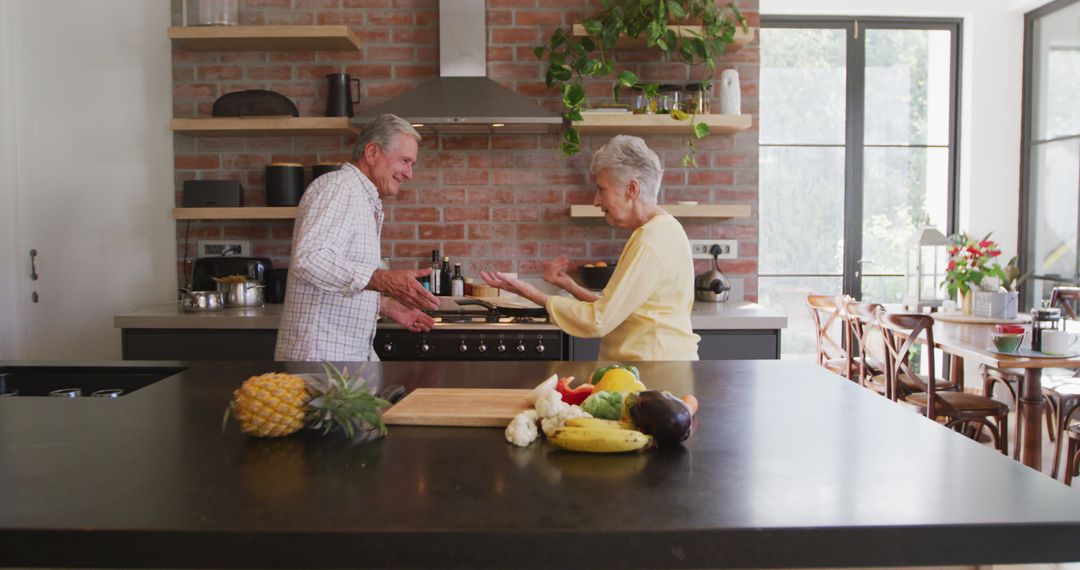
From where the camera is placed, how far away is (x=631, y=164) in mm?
2367

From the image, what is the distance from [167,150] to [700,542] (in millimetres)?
3883

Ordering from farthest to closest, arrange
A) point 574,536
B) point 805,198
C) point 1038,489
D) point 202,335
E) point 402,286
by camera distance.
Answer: point 805,198 → point 202,335 → point 402,286 → point 1038,489 → point 574,536

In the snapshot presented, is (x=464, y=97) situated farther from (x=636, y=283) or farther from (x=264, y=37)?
(x=636, y=283)

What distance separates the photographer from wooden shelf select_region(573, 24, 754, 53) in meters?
3.90

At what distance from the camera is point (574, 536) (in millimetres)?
1026

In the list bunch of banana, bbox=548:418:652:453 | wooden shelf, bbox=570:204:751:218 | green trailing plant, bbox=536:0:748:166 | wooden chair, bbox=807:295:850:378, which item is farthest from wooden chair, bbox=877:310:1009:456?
bunch of banana, bbox=548:418:652:453

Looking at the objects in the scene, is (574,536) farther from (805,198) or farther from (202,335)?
(805,198)

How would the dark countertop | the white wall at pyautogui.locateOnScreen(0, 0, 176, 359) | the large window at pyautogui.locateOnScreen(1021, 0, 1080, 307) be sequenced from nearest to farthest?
the dark countertop, the white wall at pyautogui.locateOnScreen(0, 0, 176, 359), the large window at pyautogui.locateOnScreen(1021, 0, 1080, 307)

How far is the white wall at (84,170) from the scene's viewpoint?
396 centimetres

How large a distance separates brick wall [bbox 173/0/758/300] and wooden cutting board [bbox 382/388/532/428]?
247 cm

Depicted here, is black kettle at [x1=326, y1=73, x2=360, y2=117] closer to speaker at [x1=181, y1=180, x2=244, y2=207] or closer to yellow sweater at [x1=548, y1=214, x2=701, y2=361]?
speaker at [x1=181, y1=180, x2=244, y2=207]

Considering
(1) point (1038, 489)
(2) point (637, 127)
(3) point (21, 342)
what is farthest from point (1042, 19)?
(3) point (21, 342)

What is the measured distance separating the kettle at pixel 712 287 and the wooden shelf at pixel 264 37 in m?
2.01

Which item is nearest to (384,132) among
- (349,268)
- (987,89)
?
(349,268)
